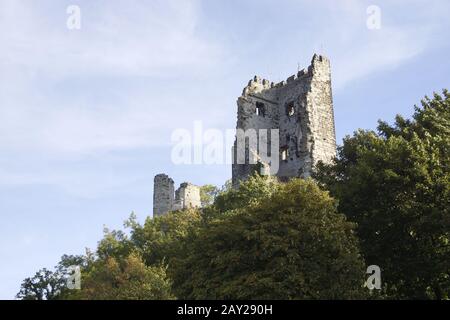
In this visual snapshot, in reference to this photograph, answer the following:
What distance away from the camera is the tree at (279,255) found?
94.3 feet

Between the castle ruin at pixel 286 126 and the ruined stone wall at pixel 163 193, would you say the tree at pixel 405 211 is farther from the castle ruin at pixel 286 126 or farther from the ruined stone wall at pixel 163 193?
the ruined stone wall at pixel 163 193

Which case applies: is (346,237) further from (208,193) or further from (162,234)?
(208,193)

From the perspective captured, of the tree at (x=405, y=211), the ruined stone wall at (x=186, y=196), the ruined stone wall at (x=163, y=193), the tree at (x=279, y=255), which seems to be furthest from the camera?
the ruined stone wall at (x=163, y=193)

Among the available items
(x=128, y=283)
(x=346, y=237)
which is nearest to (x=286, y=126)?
(x=128, y=283)

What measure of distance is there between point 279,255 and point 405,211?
6.00 meters

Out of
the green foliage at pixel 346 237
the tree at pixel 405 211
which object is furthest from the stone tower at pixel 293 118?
the tree at pixel 405 211

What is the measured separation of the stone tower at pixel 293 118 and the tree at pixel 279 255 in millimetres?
24160

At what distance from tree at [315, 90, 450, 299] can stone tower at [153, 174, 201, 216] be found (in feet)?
101

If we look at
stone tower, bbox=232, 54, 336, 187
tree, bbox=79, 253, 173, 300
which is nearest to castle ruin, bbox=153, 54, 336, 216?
stone tower, bbox=232, 54, 336, 187
